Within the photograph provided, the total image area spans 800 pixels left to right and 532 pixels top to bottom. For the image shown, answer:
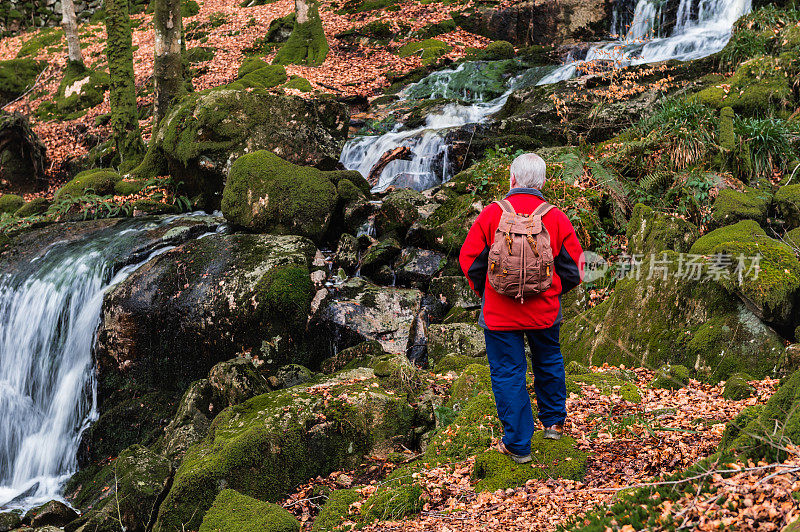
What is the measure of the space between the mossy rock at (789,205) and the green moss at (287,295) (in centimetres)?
623

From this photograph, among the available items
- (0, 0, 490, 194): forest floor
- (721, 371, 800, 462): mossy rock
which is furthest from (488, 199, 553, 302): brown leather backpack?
(0, 0, 490, 194): forest floor

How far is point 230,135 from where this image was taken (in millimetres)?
11328

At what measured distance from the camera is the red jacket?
3.51 metres

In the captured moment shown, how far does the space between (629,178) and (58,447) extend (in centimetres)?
932

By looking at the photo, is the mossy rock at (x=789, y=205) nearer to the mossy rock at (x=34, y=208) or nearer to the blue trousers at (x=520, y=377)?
the blue trousers at (x=520, y=377)

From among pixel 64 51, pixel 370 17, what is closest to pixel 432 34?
pixel 370 17

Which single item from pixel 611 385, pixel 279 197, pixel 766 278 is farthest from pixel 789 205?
pixel 279 197

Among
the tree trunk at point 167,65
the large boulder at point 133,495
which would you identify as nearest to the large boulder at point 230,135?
the tree trunk at point 167,65

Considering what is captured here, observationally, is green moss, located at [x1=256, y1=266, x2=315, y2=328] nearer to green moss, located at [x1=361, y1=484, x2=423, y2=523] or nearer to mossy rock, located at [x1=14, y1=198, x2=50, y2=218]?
green moss, located at [x1=361, y1=484, x2=423, y2=523]

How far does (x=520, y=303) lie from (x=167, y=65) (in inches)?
517

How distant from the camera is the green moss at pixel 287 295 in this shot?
7.55 metres

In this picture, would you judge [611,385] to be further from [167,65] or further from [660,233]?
[167,65]

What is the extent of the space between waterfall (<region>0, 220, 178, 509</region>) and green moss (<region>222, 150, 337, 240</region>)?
5.10ft

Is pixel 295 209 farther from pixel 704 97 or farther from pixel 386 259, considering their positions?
pixel 704 97
